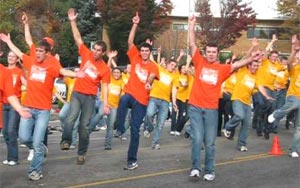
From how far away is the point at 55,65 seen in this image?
819 centimetres

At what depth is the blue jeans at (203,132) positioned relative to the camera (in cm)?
832

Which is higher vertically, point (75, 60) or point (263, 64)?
point (263, 64)

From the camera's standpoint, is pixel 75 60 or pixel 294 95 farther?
pixel 75 60

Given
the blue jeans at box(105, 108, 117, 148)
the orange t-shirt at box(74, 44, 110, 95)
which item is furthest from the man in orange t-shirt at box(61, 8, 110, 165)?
the blue jeans at box(105, 108, 117, 148)

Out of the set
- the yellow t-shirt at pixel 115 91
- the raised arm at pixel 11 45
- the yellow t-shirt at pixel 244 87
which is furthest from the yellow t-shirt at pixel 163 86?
the raised arm at pixel 11 45

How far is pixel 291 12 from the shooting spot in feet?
166

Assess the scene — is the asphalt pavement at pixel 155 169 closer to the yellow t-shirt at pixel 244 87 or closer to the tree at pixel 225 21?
the yellow t-shirt at pixel 244 87

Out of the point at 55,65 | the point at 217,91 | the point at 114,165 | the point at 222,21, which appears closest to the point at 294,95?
the point at 217,91

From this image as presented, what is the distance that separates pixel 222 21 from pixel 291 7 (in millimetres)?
7097

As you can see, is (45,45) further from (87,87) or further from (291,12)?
(291,12)

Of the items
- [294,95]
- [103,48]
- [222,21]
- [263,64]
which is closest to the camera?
[103,48]

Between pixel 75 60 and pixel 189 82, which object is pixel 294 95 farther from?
pixel 75 60

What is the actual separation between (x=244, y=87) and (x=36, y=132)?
5301mm

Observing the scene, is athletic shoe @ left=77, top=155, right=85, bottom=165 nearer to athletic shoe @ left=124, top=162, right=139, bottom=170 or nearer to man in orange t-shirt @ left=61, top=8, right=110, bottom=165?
man in orange t-shirt @ left=61, top=8, right=110, bottom=165
